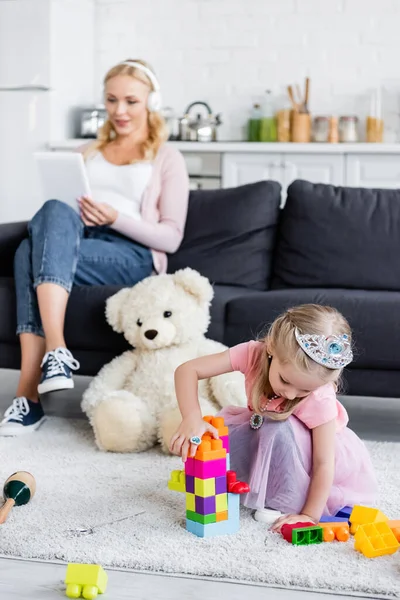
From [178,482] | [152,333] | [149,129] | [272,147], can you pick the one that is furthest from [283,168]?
[178,482]

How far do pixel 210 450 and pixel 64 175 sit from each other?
55.8 inches

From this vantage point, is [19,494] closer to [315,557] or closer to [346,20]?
[315,557]

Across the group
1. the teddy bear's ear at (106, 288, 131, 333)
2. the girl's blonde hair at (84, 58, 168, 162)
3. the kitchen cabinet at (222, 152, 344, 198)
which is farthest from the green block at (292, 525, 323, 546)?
the kitchen cabinet at (222, 152, 344, 198)


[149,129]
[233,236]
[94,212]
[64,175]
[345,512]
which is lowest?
[345,512]

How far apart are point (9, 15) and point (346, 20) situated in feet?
6.32

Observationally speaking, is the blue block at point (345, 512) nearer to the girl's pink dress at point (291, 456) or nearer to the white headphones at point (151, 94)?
the girl's pink dress at point (291, 456)

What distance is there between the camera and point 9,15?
4996 mm

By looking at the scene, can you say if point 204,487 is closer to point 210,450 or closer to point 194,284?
point 210,450

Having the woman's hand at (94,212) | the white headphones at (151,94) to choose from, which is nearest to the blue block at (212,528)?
the woman's hand at (94,212)

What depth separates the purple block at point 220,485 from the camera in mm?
1752

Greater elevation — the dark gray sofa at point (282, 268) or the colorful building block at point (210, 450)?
the dark gray sofa at point (282, 268)

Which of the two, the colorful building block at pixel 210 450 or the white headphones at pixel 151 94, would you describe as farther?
the white headphones at pixel 151 94

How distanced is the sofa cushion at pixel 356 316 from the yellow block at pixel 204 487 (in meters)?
0.96

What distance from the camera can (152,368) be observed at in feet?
8.40
